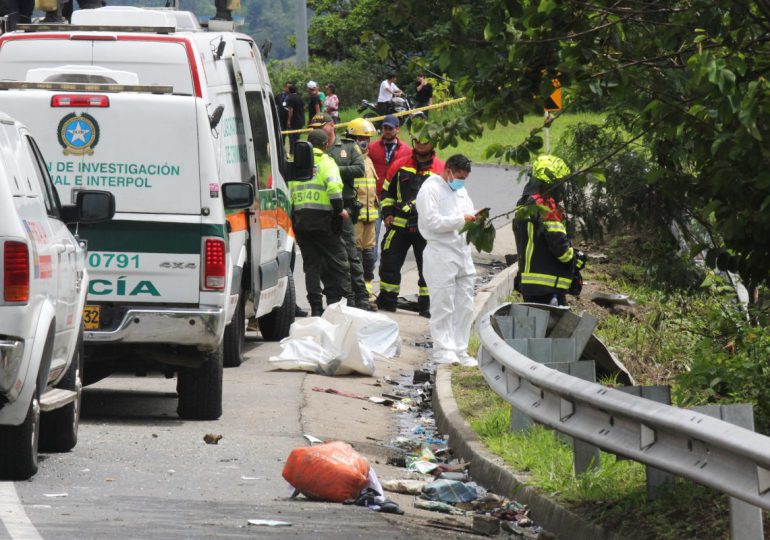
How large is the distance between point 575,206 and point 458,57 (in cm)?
969

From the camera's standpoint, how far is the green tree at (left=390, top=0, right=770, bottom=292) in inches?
269

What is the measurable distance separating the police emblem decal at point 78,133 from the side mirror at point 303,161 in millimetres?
3689

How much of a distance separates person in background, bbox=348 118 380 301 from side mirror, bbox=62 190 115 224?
8696 millimetres

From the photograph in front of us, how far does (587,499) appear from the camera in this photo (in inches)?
289

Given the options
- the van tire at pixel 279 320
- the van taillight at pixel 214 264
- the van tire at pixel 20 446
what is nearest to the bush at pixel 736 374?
the van taillight at pixel 214 264

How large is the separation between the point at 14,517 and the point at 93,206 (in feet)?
8.18

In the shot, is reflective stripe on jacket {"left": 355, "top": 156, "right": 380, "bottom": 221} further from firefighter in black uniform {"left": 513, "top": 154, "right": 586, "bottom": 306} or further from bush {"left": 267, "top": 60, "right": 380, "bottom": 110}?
bush {"left": 267, "top": 60, "right": 380, "bottom": 110}

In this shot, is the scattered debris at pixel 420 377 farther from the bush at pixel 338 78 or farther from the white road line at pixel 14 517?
the bush at pixel 338 78

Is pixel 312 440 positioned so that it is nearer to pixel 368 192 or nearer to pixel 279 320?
pixel 279 320

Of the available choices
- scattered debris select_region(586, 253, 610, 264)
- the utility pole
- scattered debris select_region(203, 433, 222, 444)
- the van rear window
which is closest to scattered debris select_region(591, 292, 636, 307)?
scattered debris select_region(586, 253, 610, 264)

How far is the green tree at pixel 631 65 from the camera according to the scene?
6.82 m

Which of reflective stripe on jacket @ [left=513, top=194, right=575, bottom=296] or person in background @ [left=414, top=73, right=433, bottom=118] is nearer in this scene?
reflective stripe on jacket @ [left=513, top=194, right=575, bottom=296]

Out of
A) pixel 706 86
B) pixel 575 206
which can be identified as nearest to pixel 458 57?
pixel 706 86

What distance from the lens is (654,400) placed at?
6.79m
